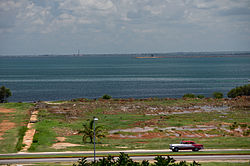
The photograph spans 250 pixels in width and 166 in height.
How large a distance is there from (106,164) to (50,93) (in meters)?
104

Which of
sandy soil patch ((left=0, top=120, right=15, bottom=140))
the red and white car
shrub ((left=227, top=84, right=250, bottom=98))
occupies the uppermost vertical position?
shrub ((left=227, top=84, right=250, bottom=98))

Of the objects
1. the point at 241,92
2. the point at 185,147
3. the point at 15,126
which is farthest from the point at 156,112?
the point at 241,92

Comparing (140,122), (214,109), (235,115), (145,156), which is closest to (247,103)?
(214,109)

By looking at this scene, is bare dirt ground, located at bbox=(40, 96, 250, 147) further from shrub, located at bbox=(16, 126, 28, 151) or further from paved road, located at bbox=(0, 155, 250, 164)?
paved road, located at bbox=(0, 155, 250, 164)

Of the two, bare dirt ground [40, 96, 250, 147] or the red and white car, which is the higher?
the red and white car

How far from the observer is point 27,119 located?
6444 centimetres

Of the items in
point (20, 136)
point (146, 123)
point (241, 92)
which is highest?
point (241, 92)

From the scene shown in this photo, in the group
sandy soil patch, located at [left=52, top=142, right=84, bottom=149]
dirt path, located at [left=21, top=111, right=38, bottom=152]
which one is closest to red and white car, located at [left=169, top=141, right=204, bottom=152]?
sandy soil patch, located at [left=52, top=142, right=84, bottom=149]

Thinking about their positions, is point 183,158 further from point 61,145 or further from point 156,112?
point 156,112

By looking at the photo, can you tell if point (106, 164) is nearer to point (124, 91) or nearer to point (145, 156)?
point (145, 156)

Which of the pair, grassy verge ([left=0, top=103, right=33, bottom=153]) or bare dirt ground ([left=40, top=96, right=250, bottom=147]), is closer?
grassy verge ([left=0, top=103, right=33, bottom=153])

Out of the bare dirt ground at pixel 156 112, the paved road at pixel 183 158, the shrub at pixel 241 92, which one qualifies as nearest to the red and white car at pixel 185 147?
the paved road at pixel 183 158

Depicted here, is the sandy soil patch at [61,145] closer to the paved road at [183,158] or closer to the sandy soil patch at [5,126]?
the paved road at [183,158]

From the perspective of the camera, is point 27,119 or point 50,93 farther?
point 50,93
